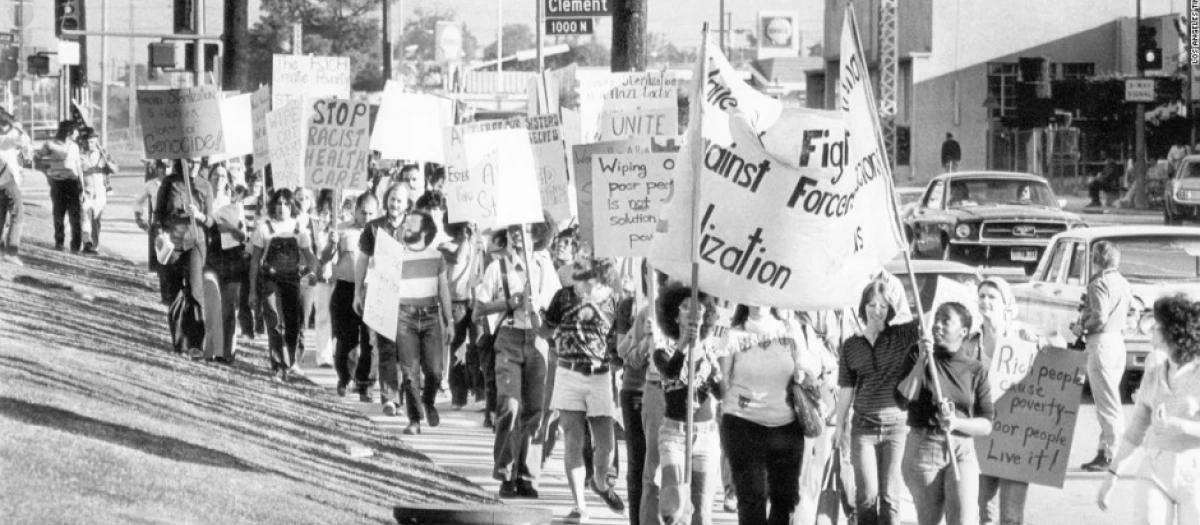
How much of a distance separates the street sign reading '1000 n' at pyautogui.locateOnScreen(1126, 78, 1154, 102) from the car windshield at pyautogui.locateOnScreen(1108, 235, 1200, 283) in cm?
4145

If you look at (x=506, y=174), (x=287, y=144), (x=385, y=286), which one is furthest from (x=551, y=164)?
(x=287, y=144)

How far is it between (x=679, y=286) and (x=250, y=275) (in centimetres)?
843

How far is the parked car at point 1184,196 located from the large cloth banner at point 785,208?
34630 millimetres

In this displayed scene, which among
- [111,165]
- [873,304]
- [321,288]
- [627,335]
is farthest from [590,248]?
[111,165]

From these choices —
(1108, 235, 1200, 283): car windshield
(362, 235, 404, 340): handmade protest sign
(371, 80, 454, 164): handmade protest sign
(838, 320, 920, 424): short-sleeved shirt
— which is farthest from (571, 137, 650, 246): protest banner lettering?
(1108, 235, 1200, 283): car windshield

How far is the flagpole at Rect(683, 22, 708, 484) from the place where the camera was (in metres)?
9.23

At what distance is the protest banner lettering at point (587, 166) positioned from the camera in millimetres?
14469

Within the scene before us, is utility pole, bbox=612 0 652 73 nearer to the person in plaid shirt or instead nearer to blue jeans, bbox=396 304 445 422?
blue jeans, bbox=396 304 445 422

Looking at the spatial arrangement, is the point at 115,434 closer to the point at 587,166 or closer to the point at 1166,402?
the point at 1166,402

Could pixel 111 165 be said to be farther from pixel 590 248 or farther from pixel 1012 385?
pixel 1012 385

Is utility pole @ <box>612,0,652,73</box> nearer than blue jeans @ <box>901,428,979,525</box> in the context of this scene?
No

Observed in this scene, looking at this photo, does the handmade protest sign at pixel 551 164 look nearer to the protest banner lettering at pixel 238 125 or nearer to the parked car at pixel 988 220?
the protest banner lettering at pixel 238 125

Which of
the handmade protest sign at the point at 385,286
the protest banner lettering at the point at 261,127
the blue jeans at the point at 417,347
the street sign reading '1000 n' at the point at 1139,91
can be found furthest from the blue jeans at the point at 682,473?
the street sign reading '1000 n' at the point at 1139,91

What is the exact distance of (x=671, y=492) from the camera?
965 cm
